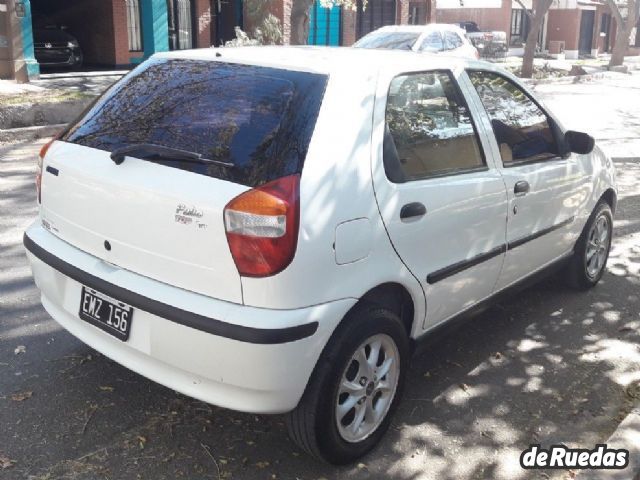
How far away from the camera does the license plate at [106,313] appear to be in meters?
2.90

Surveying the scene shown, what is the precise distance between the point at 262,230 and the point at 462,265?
128cm

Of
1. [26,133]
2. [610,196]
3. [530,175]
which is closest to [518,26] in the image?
[26,133]

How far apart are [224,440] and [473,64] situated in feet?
7.82

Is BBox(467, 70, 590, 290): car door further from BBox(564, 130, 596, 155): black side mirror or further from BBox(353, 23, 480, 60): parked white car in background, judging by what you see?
BBox(353, 23, 480, 60): parked white car in background

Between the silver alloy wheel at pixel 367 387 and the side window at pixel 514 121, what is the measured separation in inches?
53.5

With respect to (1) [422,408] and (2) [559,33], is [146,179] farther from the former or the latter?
(2) [559,33]

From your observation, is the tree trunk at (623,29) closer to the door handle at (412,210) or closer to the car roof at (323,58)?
the car roof at (323,58)

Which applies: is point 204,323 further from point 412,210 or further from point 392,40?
point 392,40

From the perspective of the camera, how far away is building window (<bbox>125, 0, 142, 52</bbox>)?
64.1 feet

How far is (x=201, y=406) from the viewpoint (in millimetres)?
3463

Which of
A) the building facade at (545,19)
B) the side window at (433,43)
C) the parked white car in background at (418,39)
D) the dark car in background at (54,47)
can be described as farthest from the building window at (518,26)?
the dark car in background at (54,47)

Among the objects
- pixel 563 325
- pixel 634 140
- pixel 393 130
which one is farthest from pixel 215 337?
pixel 634 140

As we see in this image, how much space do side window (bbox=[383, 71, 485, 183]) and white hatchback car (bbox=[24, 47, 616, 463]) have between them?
0.03 ft

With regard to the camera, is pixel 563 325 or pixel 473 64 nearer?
pixel 473 64
